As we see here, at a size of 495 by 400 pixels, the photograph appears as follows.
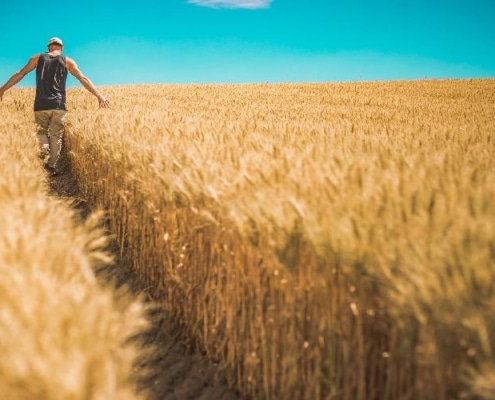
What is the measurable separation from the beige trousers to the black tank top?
117 millimetres

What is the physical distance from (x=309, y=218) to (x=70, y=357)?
3.17ft

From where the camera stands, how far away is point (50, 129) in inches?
300

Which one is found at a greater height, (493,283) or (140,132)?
(140,132)

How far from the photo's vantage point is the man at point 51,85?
707 cm

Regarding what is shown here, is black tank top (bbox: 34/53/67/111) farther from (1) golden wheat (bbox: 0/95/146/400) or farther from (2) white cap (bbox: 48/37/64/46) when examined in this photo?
(1) golden wheat (bbox: 0/95/146/400)

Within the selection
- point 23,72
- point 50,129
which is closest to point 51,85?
point 23,72

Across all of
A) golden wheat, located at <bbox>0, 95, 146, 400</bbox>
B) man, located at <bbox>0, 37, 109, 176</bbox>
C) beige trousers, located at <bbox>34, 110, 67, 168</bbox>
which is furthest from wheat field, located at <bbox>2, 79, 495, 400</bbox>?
beige trousers, located at <bbox>34, 110, 67, 168</bbox>

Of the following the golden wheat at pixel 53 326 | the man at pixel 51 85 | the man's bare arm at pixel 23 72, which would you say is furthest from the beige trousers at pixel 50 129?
the golden wheat at pixel 53 326

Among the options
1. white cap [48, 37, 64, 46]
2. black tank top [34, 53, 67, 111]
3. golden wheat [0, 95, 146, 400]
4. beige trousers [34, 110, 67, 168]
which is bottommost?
golden wheat [0, 95, 146, 400]

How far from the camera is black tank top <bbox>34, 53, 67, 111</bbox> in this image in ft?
23.3

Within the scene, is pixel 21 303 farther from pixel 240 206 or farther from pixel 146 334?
pixel 146 334

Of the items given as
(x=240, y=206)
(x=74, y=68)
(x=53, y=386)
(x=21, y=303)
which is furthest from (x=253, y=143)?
(x=74, y=68)

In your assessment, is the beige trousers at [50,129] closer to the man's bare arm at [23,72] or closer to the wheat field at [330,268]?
the man's bare arm at [23,72]

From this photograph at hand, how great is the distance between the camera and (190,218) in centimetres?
300
